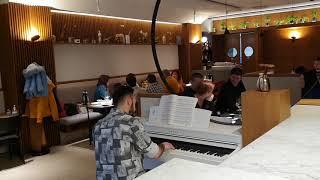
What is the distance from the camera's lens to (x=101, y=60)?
8.05 meters

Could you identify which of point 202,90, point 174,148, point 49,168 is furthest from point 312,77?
point 49,168

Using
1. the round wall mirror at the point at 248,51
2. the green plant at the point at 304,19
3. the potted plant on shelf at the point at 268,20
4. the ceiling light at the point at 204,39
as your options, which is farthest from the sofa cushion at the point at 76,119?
the green plant at the point at 304,19

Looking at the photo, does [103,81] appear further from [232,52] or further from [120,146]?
[232,52]

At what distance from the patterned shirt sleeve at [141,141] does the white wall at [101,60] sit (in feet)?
16.3

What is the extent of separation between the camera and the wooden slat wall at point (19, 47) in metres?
5.49

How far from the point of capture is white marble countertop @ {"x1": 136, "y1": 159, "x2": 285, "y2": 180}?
1210 mm

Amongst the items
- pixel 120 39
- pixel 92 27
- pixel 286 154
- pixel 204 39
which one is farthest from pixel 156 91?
pixel 204 39

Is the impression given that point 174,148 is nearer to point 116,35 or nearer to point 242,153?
point 242,153

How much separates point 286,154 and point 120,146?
1.20 metres

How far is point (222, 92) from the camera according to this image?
16.0 feet

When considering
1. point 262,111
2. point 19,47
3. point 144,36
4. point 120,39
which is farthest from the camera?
point 144,36

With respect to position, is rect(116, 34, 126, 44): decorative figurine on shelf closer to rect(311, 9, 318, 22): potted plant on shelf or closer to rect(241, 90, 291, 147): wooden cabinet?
rect(311, 9, 318, 22): potted plant on shelf

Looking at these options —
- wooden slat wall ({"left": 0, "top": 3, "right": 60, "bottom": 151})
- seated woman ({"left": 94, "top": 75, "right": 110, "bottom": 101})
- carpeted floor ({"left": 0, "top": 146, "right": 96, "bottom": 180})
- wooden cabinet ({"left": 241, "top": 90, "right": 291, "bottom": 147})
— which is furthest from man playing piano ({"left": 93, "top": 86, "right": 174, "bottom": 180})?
seated woman ({"left": 94, "top": 75, "right": 110, "bottom": 101})

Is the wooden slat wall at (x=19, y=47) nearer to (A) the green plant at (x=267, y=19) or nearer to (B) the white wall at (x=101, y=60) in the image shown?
(B) the white wall at (x=101, y=60)
